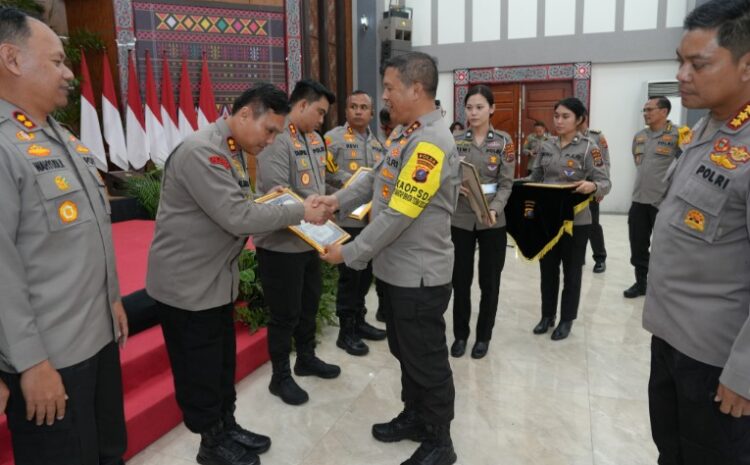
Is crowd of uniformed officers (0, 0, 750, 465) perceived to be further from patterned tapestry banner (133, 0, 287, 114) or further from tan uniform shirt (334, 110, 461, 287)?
patterned tapestry banner (133, 0, 287, 114)

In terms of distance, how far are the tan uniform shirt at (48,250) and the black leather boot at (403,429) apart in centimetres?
122

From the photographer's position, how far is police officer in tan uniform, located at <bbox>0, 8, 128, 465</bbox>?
1.10 metres

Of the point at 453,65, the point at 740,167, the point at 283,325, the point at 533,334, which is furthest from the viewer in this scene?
the point at 453,65

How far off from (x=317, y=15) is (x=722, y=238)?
650 cm

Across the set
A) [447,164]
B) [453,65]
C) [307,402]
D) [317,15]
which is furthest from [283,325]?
[453,65]

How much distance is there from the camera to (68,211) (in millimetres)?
1215

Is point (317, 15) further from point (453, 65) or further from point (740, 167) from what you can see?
point (740, 167)

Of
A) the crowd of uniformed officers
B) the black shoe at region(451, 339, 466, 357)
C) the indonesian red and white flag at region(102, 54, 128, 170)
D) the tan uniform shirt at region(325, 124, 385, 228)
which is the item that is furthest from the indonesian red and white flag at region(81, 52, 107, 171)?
the black shoe at region(451, 339, 466, 357)

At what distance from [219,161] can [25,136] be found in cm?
58

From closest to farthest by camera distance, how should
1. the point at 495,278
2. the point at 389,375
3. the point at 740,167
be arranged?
the point at 740,167 < the point at 389,375 < the point at 495,278

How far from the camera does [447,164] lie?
1.75 meters

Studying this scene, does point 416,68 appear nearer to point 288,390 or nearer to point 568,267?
point 288,390

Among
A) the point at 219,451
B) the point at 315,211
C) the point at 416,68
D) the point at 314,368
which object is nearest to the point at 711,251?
the point at 416,68

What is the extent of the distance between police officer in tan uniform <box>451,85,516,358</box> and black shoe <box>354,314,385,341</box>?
493mm
